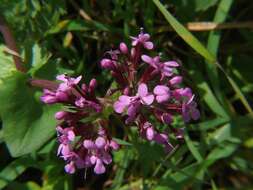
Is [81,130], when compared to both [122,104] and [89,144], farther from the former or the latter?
[122,104]

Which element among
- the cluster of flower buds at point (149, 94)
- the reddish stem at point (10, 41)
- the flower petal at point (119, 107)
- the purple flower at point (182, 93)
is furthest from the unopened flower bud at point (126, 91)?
A: the reddish stem at point (10, 41)

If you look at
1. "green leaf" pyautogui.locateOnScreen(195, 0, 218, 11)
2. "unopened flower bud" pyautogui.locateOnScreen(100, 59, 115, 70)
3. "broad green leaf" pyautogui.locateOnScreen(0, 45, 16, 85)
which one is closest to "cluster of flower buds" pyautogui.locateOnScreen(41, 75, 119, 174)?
"unopened flower bud" pyautogui.locateOnScreen(100, 59, 115, 70)

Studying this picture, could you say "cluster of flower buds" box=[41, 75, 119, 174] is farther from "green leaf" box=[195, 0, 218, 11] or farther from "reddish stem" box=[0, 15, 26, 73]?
"green leaf" box=[195, 0, 218, 11]

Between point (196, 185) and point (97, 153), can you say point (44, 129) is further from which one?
point (196, 185)

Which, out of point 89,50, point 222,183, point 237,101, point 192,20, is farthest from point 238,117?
point 89,50

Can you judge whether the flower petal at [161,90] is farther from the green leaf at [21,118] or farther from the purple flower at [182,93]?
the green leaf at [21,118]

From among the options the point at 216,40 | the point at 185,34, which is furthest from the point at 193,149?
the point at 185,34
